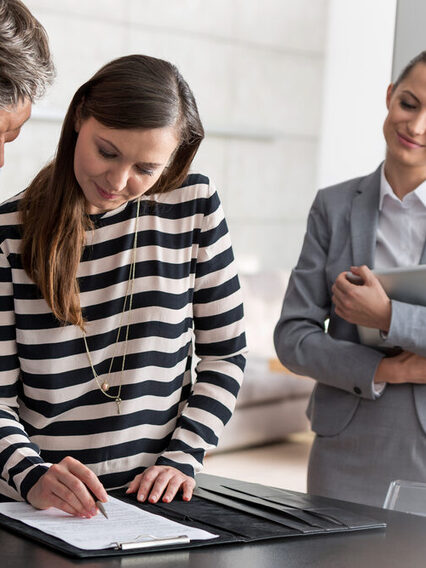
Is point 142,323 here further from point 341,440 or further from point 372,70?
point 372,70

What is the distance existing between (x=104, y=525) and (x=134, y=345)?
1.47ft

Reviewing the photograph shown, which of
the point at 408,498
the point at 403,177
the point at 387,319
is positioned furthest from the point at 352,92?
the point at 408,498

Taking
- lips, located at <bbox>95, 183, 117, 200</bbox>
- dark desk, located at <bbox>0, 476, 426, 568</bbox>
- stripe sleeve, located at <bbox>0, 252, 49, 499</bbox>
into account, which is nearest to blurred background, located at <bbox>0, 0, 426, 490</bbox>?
stripe sleeve, located at <bbox>0, 252, 49, 499</bbox>

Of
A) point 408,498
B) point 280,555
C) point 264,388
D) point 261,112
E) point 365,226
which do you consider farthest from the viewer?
point 261,112

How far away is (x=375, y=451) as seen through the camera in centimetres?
214

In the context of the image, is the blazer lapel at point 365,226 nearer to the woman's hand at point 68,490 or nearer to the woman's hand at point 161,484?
the woman's hand at point 161,484

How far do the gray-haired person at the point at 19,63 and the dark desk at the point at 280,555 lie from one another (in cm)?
64

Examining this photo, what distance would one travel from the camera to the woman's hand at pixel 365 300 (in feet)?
6.81

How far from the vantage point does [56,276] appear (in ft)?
5.79

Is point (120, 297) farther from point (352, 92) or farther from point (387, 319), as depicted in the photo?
point (352, 92)

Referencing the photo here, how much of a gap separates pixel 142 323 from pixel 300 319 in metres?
0.57

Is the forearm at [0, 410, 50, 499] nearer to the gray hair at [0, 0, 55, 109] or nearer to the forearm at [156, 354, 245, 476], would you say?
the forearm at [156, 354, 245, 476]

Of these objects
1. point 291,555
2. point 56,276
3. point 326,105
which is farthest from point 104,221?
point 326,105

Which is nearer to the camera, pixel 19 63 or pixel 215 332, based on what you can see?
pixel 19 63
